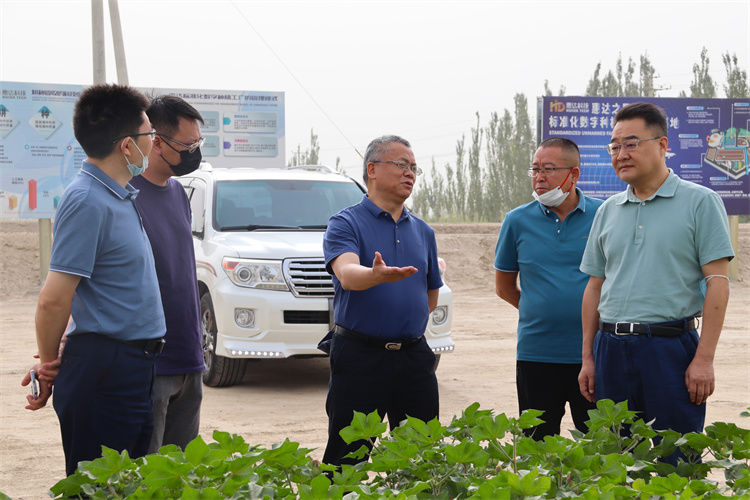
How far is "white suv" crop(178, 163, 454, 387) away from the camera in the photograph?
748 centimetres

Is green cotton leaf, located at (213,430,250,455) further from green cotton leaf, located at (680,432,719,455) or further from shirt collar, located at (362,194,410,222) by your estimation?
shirt collar, located at (362,194,410,222)

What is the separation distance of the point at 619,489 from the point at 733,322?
14242 millimetres

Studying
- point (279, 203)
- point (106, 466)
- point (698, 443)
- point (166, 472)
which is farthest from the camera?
point (279, 203)

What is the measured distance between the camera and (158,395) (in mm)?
3496

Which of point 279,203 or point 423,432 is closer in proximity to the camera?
point 423,432

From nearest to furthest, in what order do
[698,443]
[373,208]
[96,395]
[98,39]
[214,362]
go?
[698,443]
[96,395]
[373,208]
[214,362]
[98,39]

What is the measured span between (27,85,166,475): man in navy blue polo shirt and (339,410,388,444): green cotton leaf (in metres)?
1.25

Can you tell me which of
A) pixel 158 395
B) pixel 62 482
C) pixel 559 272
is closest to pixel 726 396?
pixel 559 272

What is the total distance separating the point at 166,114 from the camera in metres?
3.81

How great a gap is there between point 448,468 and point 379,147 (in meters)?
2.36

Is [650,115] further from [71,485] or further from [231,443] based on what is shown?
[71,485]

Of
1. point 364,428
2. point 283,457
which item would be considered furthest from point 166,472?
point 364,428

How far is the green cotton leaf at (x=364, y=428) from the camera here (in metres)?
2.00

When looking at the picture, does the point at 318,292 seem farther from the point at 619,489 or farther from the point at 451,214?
the point at 451,214
